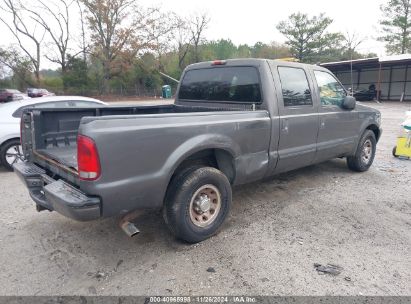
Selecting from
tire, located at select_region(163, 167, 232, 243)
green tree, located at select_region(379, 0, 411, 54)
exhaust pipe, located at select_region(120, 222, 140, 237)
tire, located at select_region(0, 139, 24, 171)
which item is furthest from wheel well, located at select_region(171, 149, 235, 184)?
green tree, located at select_region(379, 0, 411, 54)

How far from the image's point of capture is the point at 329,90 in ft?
16.0

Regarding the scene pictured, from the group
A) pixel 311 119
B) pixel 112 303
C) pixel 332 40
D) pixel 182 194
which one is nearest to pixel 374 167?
pixel 311 119

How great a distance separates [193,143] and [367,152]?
4350 millimetres

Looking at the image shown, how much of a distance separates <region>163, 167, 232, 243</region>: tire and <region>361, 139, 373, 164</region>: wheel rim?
3.56 m

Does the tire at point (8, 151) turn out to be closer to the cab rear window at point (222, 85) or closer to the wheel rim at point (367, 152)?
the cab rear window at point (222, 85)

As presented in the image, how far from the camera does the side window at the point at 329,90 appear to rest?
4691 millimetres

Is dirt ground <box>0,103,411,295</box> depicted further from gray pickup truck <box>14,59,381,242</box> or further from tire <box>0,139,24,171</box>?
tire <box>0,139,24,171</box>

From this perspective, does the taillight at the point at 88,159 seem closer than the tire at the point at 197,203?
Yes

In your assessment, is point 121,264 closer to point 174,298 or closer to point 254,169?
point 174,298

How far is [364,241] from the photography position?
333 cm

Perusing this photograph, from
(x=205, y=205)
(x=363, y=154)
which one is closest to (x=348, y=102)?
(x=363, y=154)

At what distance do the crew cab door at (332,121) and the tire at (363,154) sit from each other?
35 cm

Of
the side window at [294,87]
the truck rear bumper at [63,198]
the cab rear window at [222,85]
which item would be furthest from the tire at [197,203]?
the side window at [294,87]

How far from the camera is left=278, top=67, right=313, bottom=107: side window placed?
4.06 m
